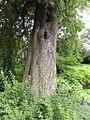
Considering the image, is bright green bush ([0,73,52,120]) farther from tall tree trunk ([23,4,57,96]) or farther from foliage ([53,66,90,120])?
tall tree trunk ([23,4,57,96])

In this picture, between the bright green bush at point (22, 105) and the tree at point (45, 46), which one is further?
the tree at point (45, 46)

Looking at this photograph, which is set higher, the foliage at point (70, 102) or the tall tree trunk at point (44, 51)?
the tall tree trunk at point (44, 51)

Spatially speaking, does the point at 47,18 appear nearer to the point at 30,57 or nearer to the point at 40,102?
the point at 30,57

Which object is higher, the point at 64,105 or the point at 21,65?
the point at 21,65

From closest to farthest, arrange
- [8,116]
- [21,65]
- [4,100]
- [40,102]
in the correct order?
[8,116] < [4,100] < [40,102] < [21,65]

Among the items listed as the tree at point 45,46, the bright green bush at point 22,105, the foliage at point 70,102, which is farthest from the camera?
the tree at point 45,46

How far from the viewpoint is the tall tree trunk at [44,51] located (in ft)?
12.8

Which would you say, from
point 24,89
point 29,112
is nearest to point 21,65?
point 24,89

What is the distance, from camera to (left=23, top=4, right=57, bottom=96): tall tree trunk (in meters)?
3.89

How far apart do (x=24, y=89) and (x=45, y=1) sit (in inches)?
50.8

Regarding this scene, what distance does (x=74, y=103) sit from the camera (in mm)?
3355

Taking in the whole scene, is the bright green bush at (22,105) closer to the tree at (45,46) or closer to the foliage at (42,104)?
the foliage at (42,104)

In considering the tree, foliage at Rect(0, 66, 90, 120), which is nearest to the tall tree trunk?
the tree

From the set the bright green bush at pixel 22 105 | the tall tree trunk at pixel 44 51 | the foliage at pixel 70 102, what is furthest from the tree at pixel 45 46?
the foliage at pixel 70 102
